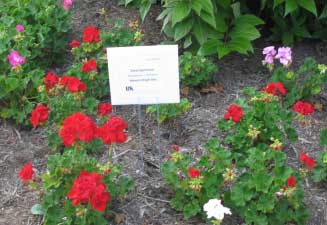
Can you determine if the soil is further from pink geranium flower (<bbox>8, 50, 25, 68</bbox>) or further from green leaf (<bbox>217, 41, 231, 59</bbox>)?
pink geranium flower (<bbox>8, 50, 25, 68</bbox>)

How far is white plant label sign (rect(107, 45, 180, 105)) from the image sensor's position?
305 centimetres

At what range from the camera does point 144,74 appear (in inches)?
122

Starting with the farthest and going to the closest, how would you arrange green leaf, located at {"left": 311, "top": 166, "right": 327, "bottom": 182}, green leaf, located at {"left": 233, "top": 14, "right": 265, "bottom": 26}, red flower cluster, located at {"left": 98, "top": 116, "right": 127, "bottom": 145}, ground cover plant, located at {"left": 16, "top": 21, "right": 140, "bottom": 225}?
green leaf, located at {"left": 233, "top": 14, "right": 265, "bottom": 26}, green leaf, located at {"left": 311, "top": 166, "right": 327, "bottom": 182}, red flower cluster, located at {"left": 98, "top": 116, "right": 127, "bottom": 145}, ground cover plant, located at {"left": 16, "top": 21, "right": 140, "bottom": 225}

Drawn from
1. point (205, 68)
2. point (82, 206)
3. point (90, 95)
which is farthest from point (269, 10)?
point (82, 206)

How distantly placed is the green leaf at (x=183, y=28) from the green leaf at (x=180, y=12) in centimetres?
13

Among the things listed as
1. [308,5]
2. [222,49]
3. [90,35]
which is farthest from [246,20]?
[90,35]

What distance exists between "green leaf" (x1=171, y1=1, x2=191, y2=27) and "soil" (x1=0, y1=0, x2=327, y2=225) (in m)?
0.45

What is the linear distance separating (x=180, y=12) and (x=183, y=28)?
0.54 ft

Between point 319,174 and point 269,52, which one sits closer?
point 319,174

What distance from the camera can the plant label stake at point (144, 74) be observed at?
3053mm

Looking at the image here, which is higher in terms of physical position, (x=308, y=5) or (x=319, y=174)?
(x=308, y=5)

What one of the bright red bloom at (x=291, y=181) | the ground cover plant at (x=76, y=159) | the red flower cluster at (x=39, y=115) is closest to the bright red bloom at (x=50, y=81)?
the ground cover plant at (x=76, y=159)

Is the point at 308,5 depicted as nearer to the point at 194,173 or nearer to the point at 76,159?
the point at 194,173

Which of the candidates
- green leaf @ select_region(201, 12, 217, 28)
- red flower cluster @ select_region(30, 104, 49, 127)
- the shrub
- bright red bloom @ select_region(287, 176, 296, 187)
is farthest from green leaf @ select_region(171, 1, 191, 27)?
bright red bloom @ select_region(287, 176, 296, 187)
